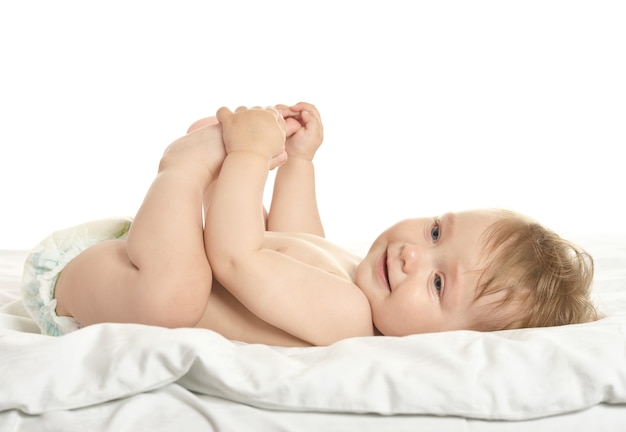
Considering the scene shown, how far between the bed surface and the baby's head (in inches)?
12.2

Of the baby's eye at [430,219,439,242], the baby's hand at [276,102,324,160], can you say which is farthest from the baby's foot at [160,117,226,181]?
the baby's eye at [430,219,439,242]

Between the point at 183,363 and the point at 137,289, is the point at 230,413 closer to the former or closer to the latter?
the point at 183,363

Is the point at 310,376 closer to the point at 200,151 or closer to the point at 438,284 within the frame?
the point at 438,284

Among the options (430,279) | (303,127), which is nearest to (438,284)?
(430,279)

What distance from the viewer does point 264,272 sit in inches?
59.6

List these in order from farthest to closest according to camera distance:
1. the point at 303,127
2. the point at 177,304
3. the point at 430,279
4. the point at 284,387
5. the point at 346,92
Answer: the point at 346,92
the point at 303,127
the point at 430,279
the point at 177,304
the point at 284,387

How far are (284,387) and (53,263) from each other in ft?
2.54

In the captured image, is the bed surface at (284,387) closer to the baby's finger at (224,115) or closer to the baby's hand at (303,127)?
the baby's finger at (224,115)

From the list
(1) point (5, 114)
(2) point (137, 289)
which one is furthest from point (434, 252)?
(1) point (5, 114)

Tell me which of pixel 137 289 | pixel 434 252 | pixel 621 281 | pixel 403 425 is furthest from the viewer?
pixel 621 281

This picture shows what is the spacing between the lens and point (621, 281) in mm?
2039

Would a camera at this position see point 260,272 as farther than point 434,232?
No

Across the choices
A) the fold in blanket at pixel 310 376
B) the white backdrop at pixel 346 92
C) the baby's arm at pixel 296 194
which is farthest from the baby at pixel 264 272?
the white backdrop at pixel 346 92

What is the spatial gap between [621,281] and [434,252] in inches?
26.0
